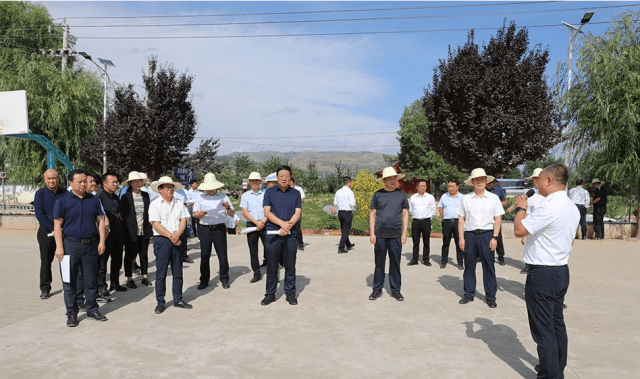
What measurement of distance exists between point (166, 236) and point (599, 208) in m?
13.8

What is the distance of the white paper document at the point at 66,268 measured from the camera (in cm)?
534

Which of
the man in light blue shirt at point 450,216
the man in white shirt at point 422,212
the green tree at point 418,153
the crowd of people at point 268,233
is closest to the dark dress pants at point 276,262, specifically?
the crowd of people at point 268,233

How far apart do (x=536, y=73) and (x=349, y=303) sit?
13757 mm

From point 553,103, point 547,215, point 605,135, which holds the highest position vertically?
point 553,103

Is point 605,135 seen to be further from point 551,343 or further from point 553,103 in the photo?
point 551,343

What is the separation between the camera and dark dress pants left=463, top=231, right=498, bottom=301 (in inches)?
252

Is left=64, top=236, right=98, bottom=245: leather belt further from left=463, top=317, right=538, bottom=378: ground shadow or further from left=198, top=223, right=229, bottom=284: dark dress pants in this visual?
left=463, top=317, right=538, bottom=378: ground shadow

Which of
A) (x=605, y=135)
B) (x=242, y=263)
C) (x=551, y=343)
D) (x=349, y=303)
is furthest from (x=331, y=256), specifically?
(x=605, y=135)

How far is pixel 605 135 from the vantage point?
46.3ft

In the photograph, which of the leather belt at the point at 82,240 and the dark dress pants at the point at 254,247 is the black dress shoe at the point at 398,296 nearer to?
the dark dress pants at the point at 254,247

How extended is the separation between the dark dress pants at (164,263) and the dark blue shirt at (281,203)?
135 cm

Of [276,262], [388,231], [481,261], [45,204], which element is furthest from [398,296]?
[45,204]

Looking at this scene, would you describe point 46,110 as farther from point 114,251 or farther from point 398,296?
point 398,296

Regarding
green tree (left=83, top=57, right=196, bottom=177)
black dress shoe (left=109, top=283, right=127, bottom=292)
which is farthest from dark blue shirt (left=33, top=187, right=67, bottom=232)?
green tree (left=83, top=57, right=196, bottom=177)
